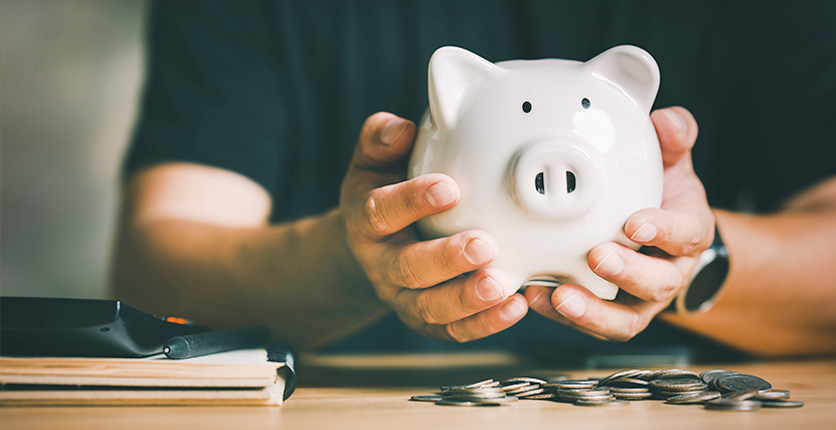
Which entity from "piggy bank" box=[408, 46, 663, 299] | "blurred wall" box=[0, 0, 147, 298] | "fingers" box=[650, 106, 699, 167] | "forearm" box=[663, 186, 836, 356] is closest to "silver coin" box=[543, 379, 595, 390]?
"piggy bank" box=[408, 46, 663, 299]

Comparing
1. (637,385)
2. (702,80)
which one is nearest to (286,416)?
(637,385)

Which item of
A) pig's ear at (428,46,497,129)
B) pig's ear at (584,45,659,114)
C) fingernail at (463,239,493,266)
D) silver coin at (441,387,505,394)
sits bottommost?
silver coin at (441,387,505,394)

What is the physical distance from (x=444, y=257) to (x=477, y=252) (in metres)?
0.04

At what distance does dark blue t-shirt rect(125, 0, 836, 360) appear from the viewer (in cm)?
138

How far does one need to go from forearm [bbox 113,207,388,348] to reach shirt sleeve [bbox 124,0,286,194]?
0.21m

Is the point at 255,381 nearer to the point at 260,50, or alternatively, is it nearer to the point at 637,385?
the point at 637,385

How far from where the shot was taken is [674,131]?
735mm

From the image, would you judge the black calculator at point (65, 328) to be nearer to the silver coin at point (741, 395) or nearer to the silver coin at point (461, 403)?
the silver coin at point (461, 403)

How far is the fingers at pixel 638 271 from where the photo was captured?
1.98 ft

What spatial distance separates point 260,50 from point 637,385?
1.25 meters

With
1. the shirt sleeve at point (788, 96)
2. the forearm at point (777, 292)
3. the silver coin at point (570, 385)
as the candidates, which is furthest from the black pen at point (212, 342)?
the shirt sleeve at point (788, 96)

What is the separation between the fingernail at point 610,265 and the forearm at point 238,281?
0.49 meters

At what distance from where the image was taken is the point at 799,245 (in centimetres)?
127

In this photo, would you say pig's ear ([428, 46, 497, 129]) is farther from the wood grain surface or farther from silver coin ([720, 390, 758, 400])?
silver coin ([720, 390, 758, 400])
